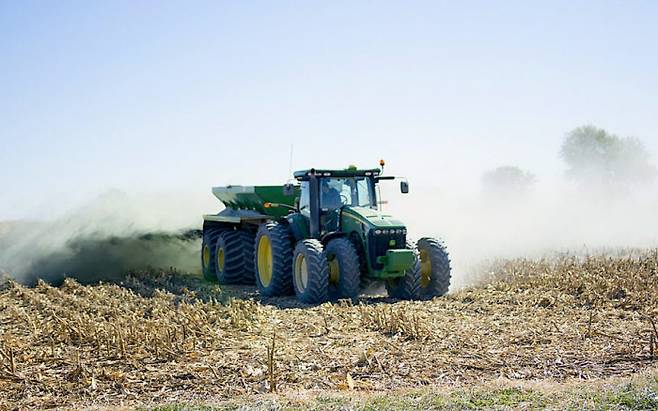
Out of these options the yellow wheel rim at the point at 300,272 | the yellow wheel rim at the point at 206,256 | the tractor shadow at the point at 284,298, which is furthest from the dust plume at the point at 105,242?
the yellow wheel rim at the point at 300,272

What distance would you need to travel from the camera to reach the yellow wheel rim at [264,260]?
16.4 meters

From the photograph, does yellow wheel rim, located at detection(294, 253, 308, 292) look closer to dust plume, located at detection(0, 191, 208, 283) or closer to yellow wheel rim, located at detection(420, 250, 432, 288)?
yellow wheel rim, located at detection(420, 250, 432, 288)

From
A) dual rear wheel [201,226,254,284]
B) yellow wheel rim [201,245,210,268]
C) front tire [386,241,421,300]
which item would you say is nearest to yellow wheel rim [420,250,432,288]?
front tire [386,241,421,300]

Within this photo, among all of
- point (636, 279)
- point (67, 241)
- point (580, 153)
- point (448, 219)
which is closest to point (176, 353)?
point (636, 279)

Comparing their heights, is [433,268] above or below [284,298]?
above

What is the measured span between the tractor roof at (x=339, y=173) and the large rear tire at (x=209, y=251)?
5.39 meters

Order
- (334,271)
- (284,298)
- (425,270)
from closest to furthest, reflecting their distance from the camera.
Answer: (334,271), (425,270), (284,298)

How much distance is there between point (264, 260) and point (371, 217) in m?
3.27

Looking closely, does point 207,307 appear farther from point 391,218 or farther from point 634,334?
point 634,334

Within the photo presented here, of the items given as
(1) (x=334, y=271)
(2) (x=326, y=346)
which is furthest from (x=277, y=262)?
(2) (x=326, y=346)

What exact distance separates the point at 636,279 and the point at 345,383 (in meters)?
7.92

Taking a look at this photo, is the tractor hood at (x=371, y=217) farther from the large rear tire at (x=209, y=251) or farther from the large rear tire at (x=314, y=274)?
the large rear tire at (x=209, y=251)

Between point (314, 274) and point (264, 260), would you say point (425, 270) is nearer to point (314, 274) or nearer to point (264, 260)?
point (314, 274)

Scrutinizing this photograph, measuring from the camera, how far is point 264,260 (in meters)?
16.8
